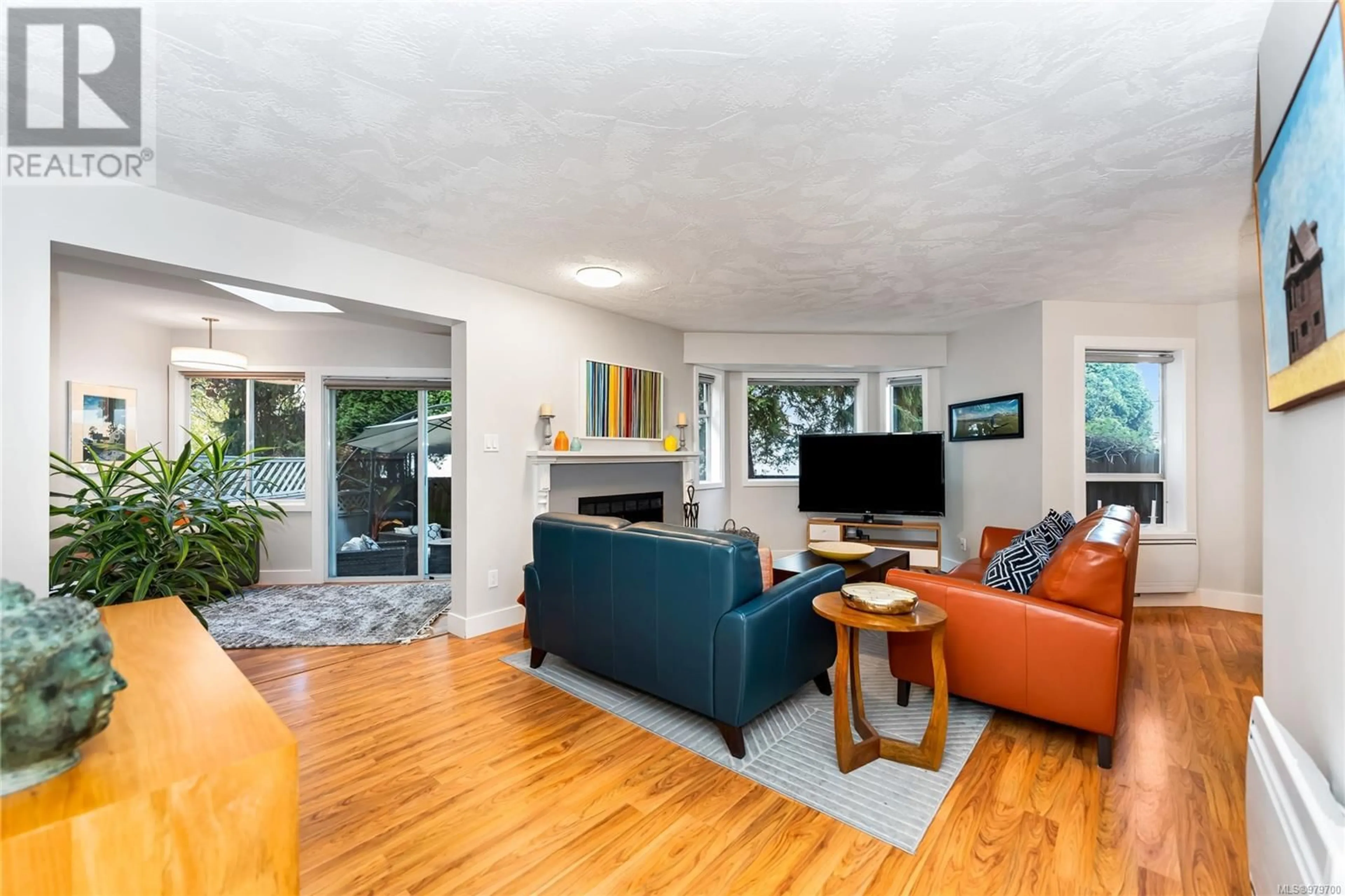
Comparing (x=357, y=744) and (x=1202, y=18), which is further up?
(x=1202, y=18)

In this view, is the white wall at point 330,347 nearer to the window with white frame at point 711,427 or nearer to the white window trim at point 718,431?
the window with white frame at point 711,427

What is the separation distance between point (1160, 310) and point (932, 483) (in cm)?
205

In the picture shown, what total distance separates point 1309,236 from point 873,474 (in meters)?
4.17

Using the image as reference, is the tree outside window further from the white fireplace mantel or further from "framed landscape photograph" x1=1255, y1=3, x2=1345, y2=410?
"framed landscape photograph" x1=1255, y1=3, x2=1345, y2=410

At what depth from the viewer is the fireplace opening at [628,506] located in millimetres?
4340

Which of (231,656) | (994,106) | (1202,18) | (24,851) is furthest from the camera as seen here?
(231,656)

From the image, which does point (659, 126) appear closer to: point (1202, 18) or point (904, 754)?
point (1202, 18)

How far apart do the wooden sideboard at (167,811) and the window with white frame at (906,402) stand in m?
5.63

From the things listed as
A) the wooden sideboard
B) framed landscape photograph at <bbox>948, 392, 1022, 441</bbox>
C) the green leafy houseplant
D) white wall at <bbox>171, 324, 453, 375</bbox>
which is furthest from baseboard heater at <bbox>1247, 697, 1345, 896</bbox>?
white wall at <bbox>171, 324, 453, 375</bbox>

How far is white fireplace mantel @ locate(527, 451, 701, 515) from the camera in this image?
3803mm

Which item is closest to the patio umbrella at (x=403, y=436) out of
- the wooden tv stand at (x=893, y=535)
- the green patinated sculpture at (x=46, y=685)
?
the wooden tv stand at (x=893, y=535)

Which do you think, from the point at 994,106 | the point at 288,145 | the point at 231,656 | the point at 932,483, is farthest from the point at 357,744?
the point at 932,483

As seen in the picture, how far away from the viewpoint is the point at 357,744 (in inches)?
86.6

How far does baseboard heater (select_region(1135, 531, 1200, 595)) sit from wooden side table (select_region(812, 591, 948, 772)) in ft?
10.3
